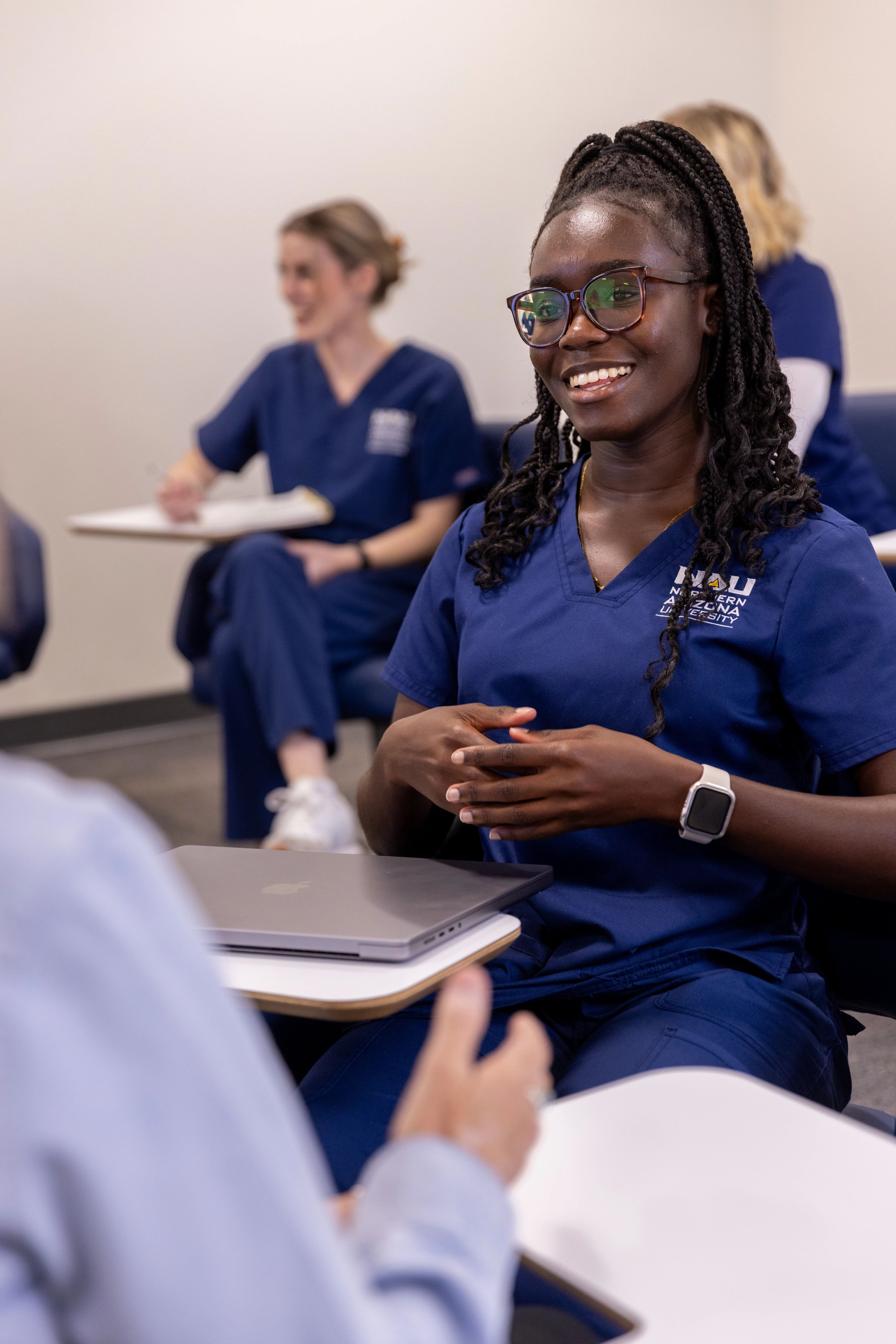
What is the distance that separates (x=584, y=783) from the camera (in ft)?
3.49

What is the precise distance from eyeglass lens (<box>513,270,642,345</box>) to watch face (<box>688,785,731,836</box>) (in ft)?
1.46

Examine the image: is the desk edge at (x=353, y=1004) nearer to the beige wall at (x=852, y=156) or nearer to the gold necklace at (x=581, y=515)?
the gold necklace at (x=581, y=515)

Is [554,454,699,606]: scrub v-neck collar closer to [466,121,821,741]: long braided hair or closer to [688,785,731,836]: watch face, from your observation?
[466,121,821,741]: long braided hair

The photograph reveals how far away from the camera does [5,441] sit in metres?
3.74

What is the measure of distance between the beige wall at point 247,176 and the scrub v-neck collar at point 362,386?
2.98 ft

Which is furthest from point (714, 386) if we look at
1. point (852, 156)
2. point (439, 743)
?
point (852, 156)

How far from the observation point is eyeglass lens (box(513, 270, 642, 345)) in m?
1.21

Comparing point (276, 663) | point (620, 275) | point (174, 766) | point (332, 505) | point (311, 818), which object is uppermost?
point (620, 275)

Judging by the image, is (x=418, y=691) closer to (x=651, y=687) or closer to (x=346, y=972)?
(x=651, y=687)

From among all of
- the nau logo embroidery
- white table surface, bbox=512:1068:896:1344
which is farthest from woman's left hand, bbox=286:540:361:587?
white table surface, bbox=512:1068:896:1344

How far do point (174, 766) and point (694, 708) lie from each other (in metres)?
2.91

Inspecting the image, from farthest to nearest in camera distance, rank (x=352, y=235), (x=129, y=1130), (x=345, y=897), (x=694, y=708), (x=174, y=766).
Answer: (x=174, y=766) < (x=352, y=235) < (x=694, y=708) < (x=345, y=897) < (x=129, y=1130)

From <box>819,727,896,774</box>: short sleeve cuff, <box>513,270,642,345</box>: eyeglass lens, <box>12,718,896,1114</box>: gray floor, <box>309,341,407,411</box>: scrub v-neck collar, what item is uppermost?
<box>513,270,642,345</box>: eyeglass lens

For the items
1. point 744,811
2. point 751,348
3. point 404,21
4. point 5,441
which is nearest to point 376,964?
point 744,811
